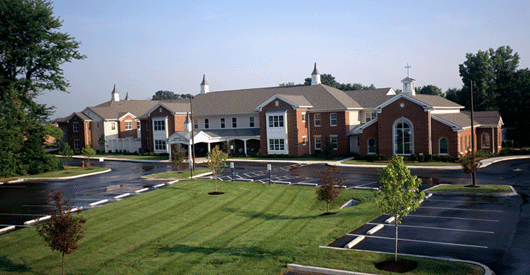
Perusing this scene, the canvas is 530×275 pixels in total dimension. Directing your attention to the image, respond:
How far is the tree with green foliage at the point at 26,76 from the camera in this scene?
42031 millimetres

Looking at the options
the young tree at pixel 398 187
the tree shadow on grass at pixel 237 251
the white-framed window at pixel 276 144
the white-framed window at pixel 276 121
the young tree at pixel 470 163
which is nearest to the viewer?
the young tree at pixel 398 187

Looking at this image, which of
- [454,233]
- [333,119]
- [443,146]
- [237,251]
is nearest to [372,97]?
[333,119]

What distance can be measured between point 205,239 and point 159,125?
45962 mm

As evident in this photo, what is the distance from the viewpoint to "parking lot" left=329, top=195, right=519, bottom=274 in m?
14.2

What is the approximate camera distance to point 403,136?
147 ft

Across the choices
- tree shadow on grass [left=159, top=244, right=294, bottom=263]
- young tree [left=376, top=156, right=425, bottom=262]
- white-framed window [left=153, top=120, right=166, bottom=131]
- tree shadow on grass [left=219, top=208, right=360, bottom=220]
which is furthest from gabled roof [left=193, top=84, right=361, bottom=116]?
young tree [left=376, top=156, right=425, bottom=262]

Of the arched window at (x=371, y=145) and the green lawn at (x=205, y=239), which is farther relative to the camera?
the arched window at (x=371, y=145)

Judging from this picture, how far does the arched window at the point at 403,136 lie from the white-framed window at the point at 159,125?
3205 centimetres

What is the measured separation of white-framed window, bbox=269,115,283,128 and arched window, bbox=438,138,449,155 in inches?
747

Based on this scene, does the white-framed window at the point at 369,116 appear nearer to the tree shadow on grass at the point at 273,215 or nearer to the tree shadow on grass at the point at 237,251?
the tree shadow on grass at the point at 273,215

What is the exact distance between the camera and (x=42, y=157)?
4475 centimetres

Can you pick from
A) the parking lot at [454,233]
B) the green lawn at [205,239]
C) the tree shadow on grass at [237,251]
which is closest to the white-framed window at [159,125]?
the green lawn at [205,239]

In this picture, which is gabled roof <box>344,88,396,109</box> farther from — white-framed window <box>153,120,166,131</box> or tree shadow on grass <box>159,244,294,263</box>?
tree shadow on grass <box>159,244,294,263</box>

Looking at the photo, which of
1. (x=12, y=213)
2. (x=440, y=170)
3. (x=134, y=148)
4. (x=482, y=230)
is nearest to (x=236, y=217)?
(x=482, y=230)
